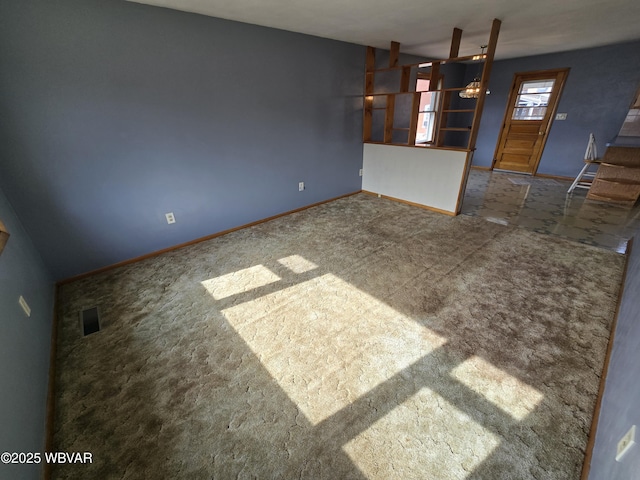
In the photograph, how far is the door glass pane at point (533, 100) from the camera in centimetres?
516

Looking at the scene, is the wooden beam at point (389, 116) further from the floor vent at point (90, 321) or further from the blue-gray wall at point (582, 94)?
the floor vent at point (90, 321)

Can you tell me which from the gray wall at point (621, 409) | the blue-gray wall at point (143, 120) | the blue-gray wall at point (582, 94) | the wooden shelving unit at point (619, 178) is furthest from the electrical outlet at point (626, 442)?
the blue-gray wall at point (582, 94)

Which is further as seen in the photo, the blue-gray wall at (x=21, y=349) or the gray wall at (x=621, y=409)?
the blue-gray wall at (x=21, y=349)

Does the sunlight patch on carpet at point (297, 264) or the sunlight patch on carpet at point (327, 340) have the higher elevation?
the sunlight patch on carpet at point (297, 264)

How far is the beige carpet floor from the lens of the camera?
3.88 feet

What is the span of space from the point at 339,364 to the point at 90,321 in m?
1.85

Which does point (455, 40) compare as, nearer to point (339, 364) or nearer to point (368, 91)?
point (368, 91)

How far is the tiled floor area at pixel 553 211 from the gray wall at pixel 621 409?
214cm

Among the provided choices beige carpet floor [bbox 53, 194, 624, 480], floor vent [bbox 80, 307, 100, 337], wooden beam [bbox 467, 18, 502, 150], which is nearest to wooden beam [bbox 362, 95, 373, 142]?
wooden beam [bbox 467, 18, 502, 150]

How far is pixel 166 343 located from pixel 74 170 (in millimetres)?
1660

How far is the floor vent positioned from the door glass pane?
24.7ft

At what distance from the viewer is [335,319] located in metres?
1.92

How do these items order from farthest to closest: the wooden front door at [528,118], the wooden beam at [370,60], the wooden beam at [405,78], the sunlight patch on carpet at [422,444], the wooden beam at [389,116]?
1. the wooden front door at [528,118]
2. the wooden beam at [389,116]
3. the wooden beam at [370,60]
4. the wooden beam at [405,78]
5. the sunlight patch on carpet at [422,444]

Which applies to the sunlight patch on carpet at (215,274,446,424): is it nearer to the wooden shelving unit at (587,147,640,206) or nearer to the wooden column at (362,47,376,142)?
the wooden column at (362,47,376,142)
